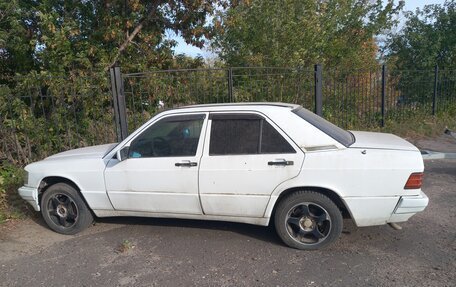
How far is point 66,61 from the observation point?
7734 mm

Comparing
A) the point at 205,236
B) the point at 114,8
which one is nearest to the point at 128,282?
the point at 205,236

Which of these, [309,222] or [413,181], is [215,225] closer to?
[309,222]

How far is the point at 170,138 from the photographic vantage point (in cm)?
424

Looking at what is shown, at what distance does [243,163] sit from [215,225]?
112 centimetres

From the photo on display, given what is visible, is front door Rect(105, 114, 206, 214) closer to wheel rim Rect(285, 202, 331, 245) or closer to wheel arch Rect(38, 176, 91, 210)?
wheel arch Rect(38, 176, 91, 210)

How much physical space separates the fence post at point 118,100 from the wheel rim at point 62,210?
8.59ft

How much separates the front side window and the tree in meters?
5.23

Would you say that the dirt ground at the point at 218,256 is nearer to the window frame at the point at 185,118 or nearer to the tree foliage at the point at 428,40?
the window frame at the point at 185,118

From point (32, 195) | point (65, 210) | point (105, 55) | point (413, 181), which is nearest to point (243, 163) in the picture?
point (413, 181)

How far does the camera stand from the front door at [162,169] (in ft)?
13.4

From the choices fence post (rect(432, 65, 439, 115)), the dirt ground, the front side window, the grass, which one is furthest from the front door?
fence post (rect(432, 65, 439, 115))

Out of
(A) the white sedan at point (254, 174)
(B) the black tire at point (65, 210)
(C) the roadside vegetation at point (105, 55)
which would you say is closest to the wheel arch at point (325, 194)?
(A) the white sedan at point (254, 174)

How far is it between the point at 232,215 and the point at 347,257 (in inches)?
47.6

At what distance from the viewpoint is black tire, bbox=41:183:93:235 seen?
458 centimetres
